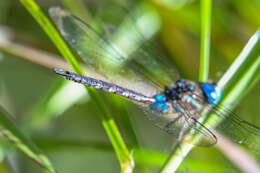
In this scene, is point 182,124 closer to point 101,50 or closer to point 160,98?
point 160,98

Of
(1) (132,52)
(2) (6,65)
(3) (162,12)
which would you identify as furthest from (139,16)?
(2) (6,65)

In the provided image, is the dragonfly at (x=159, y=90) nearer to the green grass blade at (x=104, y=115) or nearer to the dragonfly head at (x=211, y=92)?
the dragonfly head at (x=211, y=92)

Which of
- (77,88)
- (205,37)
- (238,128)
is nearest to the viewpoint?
(205,37)

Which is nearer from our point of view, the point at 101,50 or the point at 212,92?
the point at 212,92

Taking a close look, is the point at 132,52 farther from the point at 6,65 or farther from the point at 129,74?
the point at 6,65

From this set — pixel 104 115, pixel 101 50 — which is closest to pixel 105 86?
pixel 101 50

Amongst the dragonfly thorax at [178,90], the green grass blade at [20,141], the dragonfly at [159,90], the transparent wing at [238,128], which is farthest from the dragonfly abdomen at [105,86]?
the transparent wing at [238,128]

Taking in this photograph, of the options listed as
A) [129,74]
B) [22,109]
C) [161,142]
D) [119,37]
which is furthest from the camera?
[161,142]
